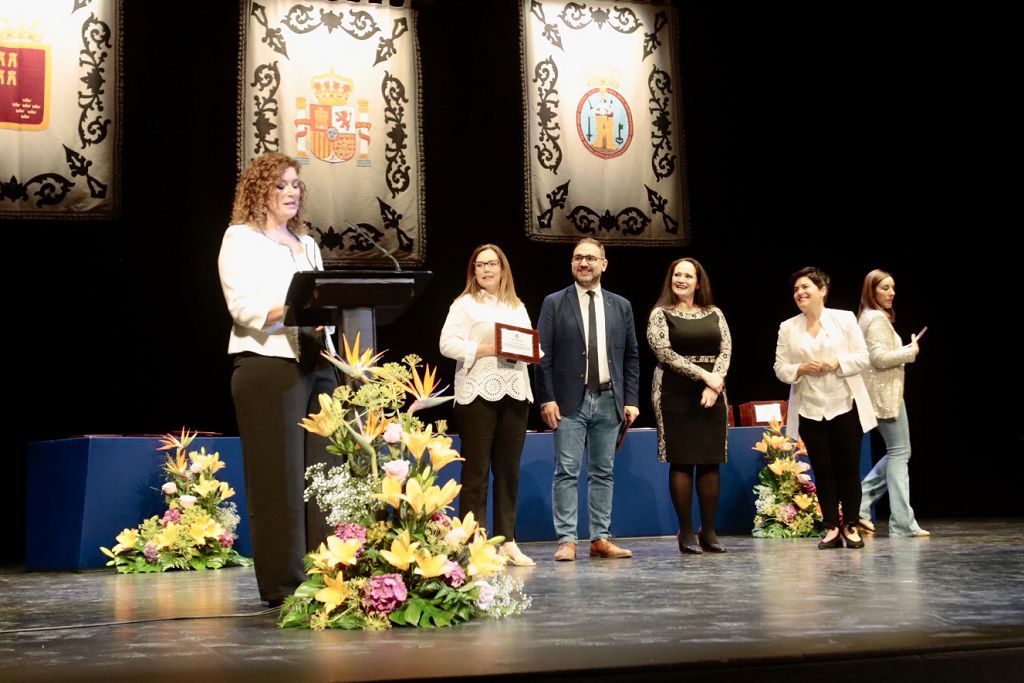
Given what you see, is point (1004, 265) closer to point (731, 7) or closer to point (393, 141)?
point (731, 7)

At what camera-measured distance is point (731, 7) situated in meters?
8.09

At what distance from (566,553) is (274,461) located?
1949mm

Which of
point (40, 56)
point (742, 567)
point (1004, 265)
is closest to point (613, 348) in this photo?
point (742, 567)

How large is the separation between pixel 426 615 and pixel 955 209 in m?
6.64

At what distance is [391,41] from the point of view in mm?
6395

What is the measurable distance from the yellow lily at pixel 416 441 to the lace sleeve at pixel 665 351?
2.31m

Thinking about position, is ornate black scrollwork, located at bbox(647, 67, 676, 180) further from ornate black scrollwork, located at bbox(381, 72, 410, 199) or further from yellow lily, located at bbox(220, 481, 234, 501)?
yellow lily, located at bbox(220, 481, 234, 501)

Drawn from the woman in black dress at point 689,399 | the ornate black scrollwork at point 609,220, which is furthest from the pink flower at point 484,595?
the ornate black scrollwork at point 609,220

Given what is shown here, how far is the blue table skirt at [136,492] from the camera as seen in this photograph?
537 centimetres

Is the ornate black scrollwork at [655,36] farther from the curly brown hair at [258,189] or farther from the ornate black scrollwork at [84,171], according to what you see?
the curly brown hair at [258,189]

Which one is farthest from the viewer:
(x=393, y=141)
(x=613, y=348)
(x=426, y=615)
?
(x=393, y=141)

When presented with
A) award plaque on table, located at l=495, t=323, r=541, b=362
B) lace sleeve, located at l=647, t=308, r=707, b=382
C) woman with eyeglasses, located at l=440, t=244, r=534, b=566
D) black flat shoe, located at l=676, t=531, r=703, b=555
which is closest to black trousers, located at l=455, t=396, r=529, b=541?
woman with eyeglasses, located at l=440, t=244, r=534, b=566

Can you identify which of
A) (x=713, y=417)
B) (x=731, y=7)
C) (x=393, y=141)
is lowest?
(x=713, y=417)

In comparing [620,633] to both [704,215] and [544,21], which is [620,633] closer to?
[544,21]
